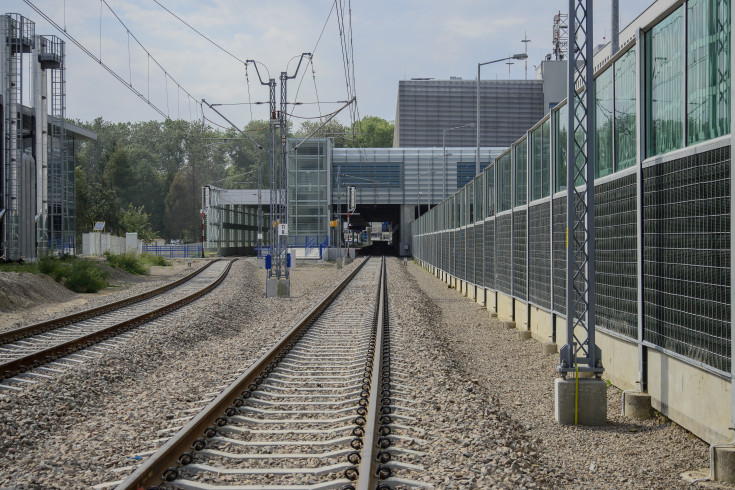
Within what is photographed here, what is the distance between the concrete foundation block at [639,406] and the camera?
8102mm

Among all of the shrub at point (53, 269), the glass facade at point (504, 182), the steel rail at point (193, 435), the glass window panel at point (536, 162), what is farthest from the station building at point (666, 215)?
the shrub at point (53, 269)

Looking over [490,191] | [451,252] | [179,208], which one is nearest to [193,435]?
[490,191]

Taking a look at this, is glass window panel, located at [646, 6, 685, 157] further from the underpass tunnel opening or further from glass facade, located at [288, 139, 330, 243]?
the underpass tunnel opening

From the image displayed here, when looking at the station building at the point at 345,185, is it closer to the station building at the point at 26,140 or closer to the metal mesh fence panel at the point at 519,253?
the station building at the point at 26,140

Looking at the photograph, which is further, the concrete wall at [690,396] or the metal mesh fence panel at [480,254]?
the metal mesh fence panel at [480,254]

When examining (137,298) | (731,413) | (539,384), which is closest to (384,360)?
(539,384)

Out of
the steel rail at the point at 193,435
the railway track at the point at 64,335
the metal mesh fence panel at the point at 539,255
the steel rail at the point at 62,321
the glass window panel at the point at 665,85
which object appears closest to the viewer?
the steel rail at the point at 193,435

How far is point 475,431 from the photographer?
273 inches

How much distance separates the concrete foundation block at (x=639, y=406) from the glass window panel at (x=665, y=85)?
2.70m

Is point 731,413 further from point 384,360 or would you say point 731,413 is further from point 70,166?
point 70,166

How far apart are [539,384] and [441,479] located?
5.28m

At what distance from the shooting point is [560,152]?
12648mm

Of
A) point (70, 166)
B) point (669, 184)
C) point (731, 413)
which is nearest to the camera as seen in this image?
point (731, 413)

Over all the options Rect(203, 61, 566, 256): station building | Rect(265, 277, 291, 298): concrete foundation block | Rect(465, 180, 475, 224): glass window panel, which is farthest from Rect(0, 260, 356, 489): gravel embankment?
Rect(203, 61, 566, 256): station building
